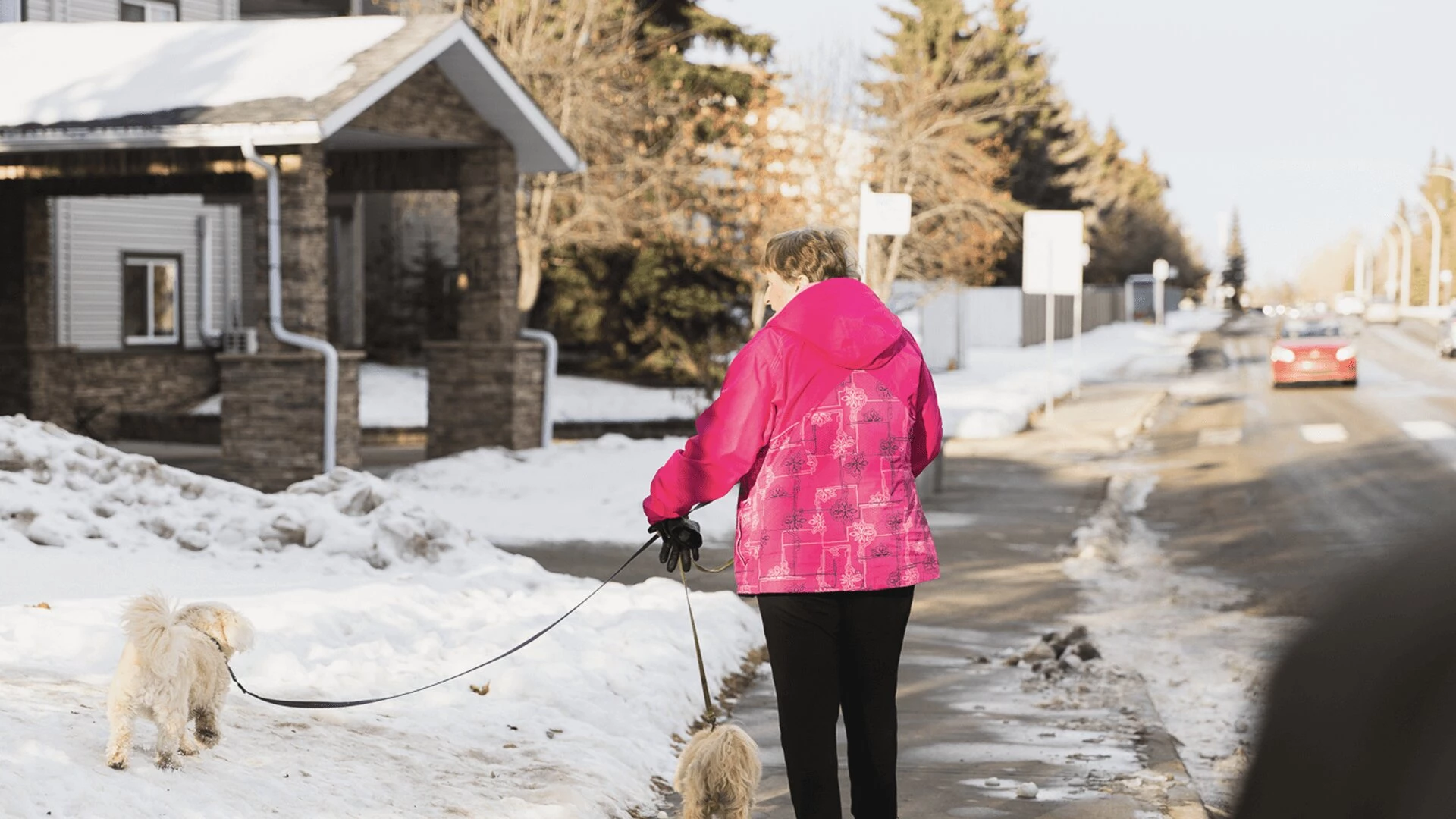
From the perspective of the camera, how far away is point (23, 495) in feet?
30.0

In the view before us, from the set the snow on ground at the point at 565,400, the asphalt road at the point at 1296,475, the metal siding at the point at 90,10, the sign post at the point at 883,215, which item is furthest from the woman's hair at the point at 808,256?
the metal siding at the point at 90,10

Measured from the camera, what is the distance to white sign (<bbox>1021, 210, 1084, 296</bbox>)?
27.1 m

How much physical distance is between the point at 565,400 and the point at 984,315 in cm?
2358

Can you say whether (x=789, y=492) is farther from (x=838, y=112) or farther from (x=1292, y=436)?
(x=838, y=112)

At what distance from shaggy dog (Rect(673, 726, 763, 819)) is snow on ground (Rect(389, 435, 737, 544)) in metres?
8.10

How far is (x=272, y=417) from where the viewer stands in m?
15.5

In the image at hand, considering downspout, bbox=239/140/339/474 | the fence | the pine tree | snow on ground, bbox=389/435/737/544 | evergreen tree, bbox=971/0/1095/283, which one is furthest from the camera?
evergreen tree, bbox=971/0/1095/283

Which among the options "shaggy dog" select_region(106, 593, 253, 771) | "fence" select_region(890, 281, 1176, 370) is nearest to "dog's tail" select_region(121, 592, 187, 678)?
"shaggy dog" select_region(106, 593, 253, 771)

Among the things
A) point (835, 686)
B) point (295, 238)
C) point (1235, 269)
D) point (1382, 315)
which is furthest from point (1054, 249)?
point (1235, 269)

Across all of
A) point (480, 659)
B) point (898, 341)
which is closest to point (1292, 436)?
point (480, 659)

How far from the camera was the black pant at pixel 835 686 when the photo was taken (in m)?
4.54

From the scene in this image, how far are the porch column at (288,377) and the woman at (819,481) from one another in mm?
11366

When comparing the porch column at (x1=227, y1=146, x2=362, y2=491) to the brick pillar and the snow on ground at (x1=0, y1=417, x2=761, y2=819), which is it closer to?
the brick pillar

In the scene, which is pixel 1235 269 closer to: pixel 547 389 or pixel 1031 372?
pixel 1031 372
